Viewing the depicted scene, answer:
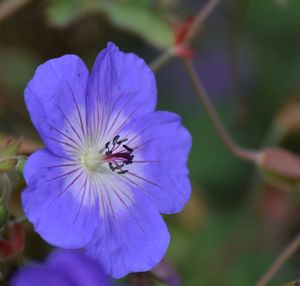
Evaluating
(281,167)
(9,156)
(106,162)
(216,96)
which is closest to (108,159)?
(106,162)

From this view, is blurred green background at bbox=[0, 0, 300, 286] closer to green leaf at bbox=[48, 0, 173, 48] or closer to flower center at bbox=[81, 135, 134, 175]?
green leaf at bbox=[48, 0, 173, 48]

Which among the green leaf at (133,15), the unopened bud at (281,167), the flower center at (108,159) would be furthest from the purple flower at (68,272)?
the green leaf at (133,15)

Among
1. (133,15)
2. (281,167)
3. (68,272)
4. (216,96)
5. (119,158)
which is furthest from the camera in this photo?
(216,96)

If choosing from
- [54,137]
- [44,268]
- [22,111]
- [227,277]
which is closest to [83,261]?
[44,268]

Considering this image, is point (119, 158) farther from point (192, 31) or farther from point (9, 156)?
point (192, 31)

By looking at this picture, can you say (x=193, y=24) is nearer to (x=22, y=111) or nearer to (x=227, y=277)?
(x=22, y=111)

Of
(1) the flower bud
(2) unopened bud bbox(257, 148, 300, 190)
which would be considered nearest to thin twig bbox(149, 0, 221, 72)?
(2) unopened bud bbox(257, 148, 300, 190)
